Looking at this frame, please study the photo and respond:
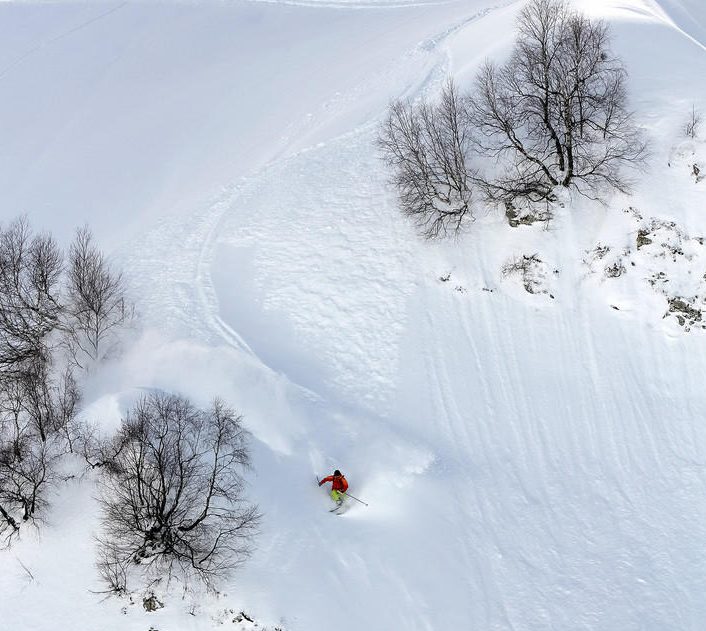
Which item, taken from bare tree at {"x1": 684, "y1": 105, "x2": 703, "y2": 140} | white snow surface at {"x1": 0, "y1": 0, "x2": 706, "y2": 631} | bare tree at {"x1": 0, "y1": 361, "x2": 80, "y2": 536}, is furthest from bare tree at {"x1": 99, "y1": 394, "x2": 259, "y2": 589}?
bare tree at {"x1": 684, "y1": 105, "x2": 703, "y2": 140}

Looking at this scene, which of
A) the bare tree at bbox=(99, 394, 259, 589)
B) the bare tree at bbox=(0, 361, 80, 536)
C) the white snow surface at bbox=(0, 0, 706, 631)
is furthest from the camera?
the bare tree at bbox=(0, 361, 80, 536)

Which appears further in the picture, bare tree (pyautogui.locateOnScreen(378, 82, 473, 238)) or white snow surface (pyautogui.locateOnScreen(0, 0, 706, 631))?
bare tree (pyautogui.locateOnScreen(378, 82, 473, 238))

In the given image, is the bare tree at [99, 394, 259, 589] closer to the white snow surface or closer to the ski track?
the white snow surface

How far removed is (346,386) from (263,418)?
3906 millimetres

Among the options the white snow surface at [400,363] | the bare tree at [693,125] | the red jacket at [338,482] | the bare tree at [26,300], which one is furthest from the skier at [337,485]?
the bare tree at [693,125]

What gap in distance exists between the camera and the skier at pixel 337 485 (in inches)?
1001

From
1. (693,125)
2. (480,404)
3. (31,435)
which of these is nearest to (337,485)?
(480,404)

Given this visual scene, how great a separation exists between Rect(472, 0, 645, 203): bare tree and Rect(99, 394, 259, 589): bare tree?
58.7 ft

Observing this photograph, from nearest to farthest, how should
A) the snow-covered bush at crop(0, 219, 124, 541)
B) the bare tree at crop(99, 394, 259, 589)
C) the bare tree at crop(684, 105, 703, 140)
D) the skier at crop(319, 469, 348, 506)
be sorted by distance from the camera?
the bare tree at crop(99, 394, 259, 589) < the skier at crop(319, 469, 348, 506) < the snow-covered bush at crop(0, 219, 124, 541) < the bare tree at crop(684, 105, 703, 140)

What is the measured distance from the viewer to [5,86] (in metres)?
52.3

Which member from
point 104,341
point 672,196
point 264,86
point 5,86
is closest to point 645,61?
point 672,196

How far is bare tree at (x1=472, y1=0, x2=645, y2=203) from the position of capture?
32.4 meters

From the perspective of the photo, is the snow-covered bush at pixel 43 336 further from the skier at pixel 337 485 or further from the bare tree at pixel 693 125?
the bare tree at pixel 693 125

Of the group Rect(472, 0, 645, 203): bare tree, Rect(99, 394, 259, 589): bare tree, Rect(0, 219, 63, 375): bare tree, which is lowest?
Rect(99, 394, 259, 589): bare tree
